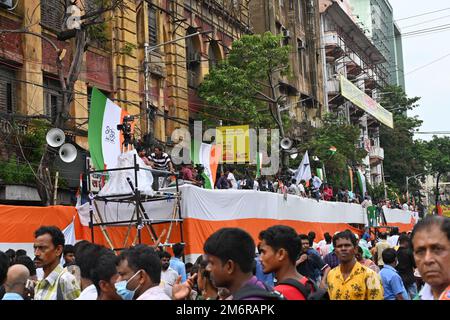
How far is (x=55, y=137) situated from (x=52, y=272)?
11132mm

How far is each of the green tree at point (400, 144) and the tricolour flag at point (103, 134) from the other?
167ft

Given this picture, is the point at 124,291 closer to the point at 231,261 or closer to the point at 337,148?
the point at 231,261

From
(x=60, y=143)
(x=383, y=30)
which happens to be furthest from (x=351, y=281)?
(x=383, y=30)

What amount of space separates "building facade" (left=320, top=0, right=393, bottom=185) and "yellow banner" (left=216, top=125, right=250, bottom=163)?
2324cm

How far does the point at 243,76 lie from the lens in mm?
29219

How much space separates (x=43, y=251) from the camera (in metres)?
6.13

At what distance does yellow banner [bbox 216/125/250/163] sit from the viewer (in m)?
24.4

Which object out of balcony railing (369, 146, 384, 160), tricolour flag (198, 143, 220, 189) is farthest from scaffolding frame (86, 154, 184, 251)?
balcony railing (369, 146, 384, 160)

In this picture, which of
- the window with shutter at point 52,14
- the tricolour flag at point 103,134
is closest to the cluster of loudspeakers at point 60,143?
the tricolour flag at point 103,134

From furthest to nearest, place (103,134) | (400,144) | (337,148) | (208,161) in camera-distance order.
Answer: (400,144)
(337,148)
(208,161)
(103,134)

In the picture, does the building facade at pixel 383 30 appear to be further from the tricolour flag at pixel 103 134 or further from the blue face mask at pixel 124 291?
the blue face mask at pixel 124 291

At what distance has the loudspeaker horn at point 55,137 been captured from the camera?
1658 centimetres
